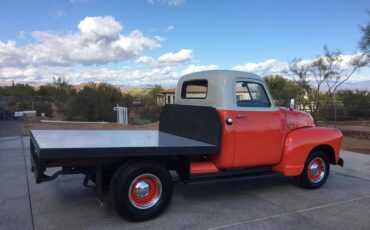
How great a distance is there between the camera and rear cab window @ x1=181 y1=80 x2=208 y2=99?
657 cm

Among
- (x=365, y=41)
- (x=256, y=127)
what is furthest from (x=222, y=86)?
(x=365, y=41)

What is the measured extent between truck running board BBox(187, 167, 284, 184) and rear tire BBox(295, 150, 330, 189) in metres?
0.61

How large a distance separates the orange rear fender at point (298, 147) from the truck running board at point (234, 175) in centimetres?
20

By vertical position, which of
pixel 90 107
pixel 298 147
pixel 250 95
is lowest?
pixel 90 107

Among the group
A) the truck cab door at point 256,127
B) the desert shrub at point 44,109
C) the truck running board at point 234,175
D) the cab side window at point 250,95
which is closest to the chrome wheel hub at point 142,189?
the truck running board at point 234,175

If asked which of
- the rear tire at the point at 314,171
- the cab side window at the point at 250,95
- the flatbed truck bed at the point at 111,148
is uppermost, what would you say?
the cab side window at the point at 250,95

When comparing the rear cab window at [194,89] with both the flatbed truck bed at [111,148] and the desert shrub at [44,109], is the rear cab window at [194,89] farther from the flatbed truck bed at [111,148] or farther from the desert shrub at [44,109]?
the desert shrub at [44,109]

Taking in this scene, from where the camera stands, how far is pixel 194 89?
275 inches

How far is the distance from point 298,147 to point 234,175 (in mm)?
1361

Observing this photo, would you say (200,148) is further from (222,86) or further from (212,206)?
(222,86)

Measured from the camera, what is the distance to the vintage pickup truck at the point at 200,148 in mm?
4832

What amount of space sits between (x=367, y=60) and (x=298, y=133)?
12660 millimetres

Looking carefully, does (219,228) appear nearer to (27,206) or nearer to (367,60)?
(27,206)

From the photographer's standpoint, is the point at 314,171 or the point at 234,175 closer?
the point at 234,175
